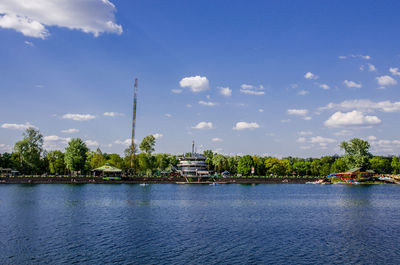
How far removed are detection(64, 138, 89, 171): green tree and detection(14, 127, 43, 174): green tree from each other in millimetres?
13924

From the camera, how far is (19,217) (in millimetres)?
54312

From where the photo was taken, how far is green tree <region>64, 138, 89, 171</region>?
534 ft

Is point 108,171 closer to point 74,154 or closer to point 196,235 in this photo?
point 74,154

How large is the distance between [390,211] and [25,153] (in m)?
155

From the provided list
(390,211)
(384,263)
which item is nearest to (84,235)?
(384,263)

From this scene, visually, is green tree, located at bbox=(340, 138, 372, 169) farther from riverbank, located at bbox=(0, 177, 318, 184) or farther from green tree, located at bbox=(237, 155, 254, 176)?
green tree, located at bbox=(237, 155, 254, 176)

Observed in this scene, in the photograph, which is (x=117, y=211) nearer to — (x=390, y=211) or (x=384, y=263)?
(x=384, y=263)

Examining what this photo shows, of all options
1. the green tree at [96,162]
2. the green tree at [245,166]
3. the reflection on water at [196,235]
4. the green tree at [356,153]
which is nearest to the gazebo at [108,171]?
the green tree at [96,162]

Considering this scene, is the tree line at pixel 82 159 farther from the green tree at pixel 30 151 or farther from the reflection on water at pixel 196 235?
the reflection on water at pixel 196 235

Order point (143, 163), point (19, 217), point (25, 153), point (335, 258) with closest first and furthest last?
point (335, 258), point (19, 217), point (25, 153), point (143, 163)

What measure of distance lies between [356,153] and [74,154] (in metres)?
149

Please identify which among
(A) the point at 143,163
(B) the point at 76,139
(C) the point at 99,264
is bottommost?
(C) the point at 99,264

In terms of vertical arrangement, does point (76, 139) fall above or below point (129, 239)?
above

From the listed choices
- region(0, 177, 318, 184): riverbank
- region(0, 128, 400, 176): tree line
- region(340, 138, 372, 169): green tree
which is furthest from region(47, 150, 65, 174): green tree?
region(340, 138, 372, 169): green tree
